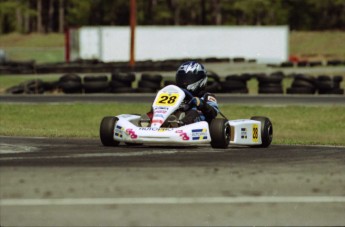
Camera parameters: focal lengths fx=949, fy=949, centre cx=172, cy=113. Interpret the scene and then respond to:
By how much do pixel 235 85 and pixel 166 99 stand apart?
60.5ft

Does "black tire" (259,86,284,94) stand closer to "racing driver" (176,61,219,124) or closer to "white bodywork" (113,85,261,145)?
"racing driver" (176,61,219,124)

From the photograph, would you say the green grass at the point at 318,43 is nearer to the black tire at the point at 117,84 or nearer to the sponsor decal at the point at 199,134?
the black tire at the point at 117,84

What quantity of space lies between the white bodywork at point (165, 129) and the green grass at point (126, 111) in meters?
7.27

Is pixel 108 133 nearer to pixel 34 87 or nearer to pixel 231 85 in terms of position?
pixel 231 85

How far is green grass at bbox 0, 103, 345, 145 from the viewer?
845 inches

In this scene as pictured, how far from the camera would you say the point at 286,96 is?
2970 centimetres

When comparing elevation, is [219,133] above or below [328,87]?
above

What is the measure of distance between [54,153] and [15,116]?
44.8 ft

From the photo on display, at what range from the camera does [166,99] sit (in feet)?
40.8

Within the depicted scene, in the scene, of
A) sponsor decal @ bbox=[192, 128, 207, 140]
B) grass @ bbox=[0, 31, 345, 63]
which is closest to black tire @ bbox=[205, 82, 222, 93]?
sponsor decal @ bbox=[192, 128, 207, 140]

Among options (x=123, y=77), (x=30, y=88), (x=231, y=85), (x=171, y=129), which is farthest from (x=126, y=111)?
(x=171, y=129)

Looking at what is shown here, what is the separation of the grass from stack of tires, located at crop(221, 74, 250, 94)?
35.6 meters

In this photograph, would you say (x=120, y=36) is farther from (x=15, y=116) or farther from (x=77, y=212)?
(x=77, y=212)

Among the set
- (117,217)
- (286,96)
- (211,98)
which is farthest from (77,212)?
(286,96)
